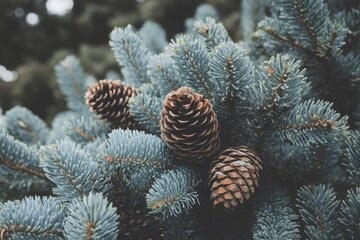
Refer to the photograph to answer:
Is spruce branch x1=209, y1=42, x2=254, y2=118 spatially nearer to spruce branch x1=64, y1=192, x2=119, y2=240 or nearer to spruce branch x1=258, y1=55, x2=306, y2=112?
spruce branch x1=258, y1=55, x2=306, y2=112

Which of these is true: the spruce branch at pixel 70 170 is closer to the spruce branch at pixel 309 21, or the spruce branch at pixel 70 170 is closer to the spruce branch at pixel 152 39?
the spruce branch at pixel 309 21

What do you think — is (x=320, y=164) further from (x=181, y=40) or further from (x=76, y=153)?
(x=76, y=153)

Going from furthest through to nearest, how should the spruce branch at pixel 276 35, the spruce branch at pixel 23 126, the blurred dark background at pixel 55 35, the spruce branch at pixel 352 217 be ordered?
the blurred dark background at pixel 55 35
the spruce branch at pixel 23 126
the spruce branch at pixel 276 35
the spruce branch at pixel 352 217

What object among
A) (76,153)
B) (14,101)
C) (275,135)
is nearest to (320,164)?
(275,135)

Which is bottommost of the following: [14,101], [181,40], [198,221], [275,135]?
[198,221]

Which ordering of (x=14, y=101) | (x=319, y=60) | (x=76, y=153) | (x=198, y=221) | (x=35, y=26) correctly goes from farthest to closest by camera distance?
(x=35, y=26)
(x=14, y=101)
(x=319, y=60)
(x=198, y=221)
(x=76, y=153)

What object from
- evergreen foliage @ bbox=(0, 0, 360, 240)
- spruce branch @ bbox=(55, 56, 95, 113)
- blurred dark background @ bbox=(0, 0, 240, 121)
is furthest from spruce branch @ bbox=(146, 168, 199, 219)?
blurred dark background @ bbox=(0, 0, 240, 121)

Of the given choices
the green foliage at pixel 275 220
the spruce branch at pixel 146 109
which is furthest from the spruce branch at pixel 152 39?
the green foliage at pixel 275 220

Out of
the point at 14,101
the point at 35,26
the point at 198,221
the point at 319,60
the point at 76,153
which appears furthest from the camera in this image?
the point at 35,26
